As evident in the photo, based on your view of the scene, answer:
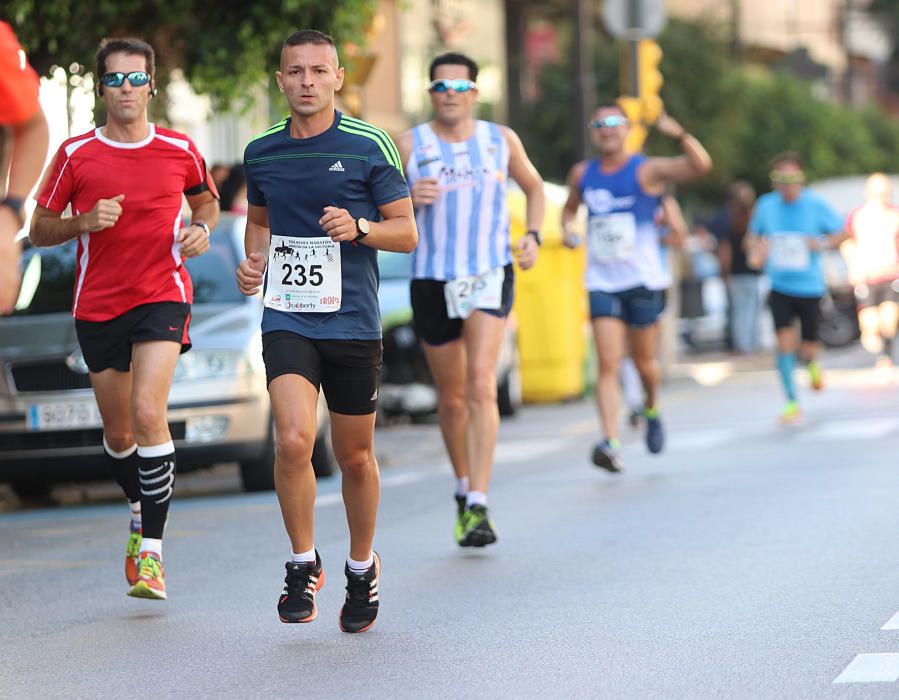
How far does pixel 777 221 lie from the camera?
1623 cm

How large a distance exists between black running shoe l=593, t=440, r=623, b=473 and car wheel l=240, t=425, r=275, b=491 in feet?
5.92

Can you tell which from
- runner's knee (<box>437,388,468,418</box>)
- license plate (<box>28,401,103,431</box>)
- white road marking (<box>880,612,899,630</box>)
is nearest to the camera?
white road marking (<box>880,612,899,630</box>)

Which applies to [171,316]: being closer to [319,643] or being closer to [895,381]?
[319,643]

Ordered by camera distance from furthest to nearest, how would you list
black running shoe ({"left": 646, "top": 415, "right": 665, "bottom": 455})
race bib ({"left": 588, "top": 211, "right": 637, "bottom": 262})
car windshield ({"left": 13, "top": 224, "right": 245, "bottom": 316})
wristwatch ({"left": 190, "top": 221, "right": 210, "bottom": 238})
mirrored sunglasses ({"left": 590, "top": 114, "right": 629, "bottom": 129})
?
1. black running shoe ({"left": 646, "top": 415, "right": 665, "bottom": 455})
2. race bib ({"left": 588, "top": 211, "right": 637, "bottom": 262})
3. car windshield ({"left": 13, "top": 224, "right": 245, "bottom": 316})
4. mirrored sunglasses ({"left": 590, "top": 114, "right": 629, "bottom": 129})
5. wristwatch ({"left": 190, "top": 221, "right": 210, "bottom": 238})

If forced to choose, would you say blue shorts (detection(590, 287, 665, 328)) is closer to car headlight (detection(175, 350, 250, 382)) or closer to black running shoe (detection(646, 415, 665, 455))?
black running shoe (detection(646, 415, 665, 455))

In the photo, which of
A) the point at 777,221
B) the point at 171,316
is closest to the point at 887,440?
the point at 777,221

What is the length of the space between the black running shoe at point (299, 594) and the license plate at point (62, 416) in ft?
15.1

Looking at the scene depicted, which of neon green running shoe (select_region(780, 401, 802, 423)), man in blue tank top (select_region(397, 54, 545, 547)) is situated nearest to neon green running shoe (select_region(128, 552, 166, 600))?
man in blue tank top (select_region(397, 54, 545, 547))

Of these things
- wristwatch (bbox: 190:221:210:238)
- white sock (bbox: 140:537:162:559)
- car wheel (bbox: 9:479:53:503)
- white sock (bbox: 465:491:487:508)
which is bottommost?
car wheel (bbox: 9:479:53:503)

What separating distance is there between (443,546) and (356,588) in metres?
2.32

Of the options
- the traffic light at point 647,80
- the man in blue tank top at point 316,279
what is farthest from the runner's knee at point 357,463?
the traffic light at point 647,80

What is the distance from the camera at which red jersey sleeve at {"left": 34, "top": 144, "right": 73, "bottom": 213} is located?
791 cm

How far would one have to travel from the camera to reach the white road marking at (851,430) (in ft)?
47.1

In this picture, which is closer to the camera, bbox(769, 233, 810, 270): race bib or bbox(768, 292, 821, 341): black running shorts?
bbox(769, 233, 810, 270): race bib
